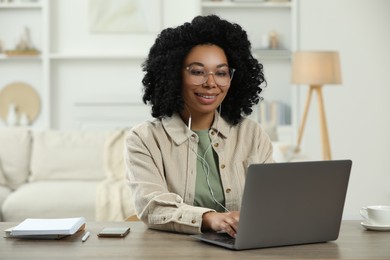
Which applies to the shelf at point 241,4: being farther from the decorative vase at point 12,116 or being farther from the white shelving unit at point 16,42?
the decorative vase at point 12,116

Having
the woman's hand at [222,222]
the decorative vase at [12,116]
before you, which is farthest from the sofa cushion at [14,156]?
the woman's hand at [222,222]

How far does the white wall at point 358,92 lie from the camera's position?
21.8 feet

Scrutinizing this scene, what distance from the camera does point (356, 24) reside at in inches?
263

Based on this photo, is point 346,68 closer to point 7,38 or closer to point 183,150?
point 7,38

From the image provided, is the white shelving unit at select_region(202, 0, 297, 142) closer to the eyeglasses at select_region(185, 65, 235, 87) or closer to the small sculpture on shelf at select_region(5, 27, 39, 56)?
the small sculpture on shelf at select_region(5, 27, 39, 56)

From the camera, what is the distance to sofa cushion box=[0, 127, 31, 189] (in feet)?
17.1

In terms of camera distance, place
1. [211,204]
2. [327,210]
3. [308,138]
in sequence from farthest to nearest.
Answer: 1. [308,138]
2. [211,204]
3. [327,210]

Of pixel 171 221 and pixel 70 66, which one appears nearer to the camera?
pixel 171 221

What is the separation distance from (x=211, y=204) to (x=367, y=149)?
460 cm

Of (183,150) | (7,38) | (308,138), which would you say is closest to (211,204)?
(183,150)

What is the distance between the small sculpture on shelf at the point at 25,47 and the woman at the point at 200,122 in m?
4.36

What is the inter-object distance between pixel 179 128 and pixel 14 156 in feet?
10.3

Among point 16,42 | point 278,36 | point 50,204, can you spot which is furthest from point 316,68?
point 16,42

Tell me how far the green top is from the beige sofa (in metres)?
2.35
